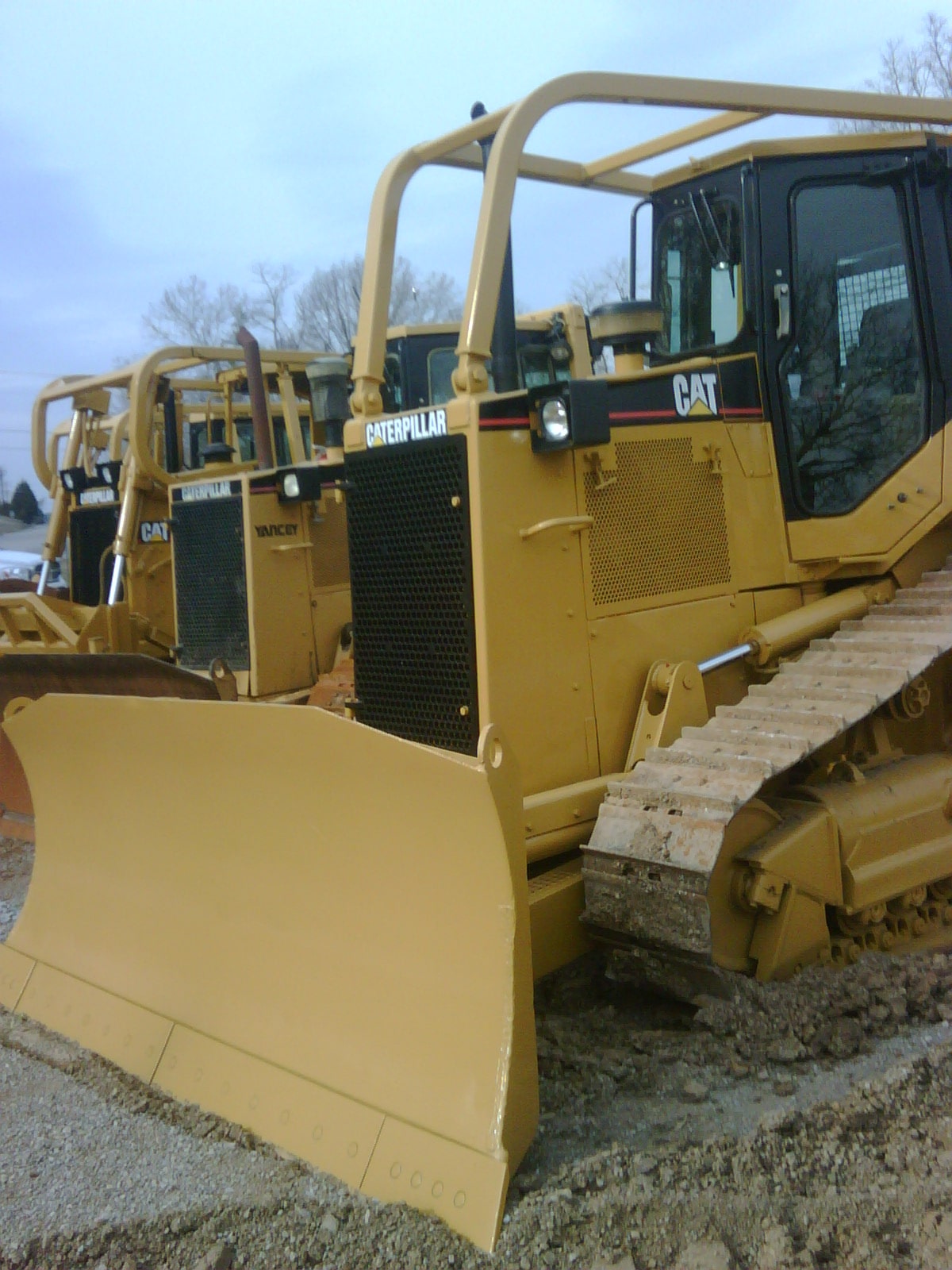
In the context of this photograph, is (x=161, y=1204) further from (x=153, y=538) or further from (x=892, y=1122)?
(x=153, y=538)

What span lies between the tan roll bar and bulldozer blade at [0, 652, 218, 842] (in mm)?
1892

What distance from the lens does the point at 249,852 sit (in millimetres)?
3562

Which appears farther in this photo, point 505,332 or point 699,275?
point 699,275

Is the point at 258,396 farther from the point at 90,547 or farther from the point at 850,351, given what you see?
the point at 850,351

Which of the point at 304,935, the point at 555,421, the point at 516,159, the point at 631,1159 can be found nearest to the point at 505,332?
the point at 555,421

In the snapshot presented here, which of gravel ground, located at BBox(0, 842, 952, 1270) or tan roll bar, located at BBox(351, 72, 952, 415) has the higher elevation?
tan roll bar, located at BBox(351, 72, 952, 415)

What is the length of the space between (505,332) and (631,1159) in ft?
8.53

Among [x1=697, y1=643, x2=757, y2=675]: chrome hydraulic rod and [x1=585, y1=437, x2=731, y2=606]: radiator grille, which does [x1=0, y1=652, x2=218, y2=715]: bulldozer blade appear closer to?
[x1=585, y1=437, x2=731, y2=606]: radiator grille

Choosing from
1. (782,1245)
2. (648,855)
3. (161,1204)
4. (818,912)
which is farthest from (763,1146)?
(161,1204)

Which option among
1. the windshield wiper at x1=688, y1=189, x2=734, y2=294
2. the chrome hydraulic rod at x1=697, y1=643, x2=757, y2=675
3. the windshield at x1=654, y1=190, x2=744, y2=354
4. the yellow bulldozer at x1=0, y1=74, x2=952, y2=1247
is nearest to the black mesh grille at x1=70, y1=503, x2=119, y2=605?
the yellow bulldozer at x1=0, y1=74, x2=952, y2=1247

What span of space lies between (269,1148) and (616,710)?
1.85m

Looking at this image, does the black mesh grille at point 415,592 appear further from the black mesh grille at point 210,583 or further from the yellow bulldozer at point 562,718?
the black mesh grille at point 210,583

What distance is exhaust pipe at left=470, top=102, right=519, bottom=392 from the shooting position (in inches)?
158

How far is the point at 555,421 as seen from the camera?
3.83 m
